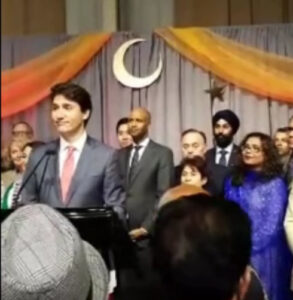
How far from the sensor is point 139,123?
7.50 feet

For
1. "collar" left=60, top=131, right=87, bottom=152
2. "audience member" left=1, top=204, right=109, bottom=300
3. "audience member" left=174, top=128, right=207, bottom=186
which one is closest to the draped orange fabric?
"collar" left=60, top=131, right=87, bottom=152

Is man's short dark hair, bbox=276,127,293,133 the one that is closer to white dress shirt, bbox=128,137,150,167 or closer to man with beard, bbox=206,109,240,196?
man with beard, bbox=206,109,240,196

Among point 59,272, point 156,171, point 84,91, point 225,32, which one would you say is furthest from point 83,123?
point 59,272

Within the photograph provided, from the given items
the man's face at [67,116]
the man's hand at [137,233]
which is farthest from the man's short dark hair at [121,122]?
the man's hand at [137,233]

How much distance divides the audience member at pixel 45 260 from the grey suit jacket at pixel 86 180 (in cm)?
125

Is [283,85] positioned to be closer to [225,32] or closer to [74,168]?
[225,32]

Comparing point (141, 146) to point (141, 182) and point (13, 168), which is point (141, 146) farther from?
point (13, 168)

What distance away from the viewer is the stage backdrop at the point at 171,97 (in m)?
2.26

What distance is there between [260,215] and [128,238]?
0.40 m

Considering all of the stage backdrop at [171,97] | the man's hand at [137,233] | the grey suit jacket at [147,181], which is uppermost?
the stage backdrop at [171,97]

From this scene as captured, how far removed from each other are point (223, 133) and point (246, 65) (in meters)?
0.22

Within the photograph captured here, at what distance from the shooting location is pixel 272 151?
7.37ft

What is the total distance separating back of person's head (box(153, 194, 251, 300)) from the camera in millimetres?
823

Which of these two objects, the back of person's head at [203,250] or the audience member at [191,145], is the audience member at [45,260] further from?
the audience member at [191,145]
